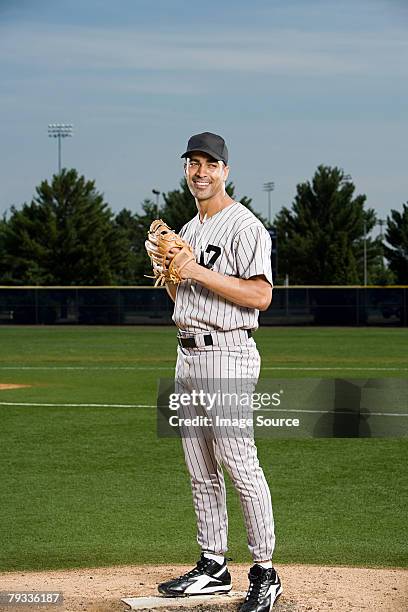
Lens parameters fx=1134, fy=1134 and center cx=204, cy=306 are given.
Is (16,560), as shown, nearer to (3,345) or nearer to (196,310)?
(196,310)

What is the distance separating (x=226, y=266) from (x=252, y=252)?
123mm

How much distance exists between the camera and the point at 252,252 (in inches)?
173

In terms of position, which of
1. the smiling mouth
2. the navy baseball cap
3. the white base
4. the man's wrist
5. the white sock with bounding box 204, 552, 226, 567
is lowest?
the white base

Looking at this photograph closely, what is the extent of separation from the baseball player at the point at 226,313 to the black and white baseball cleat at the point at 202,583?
250mm

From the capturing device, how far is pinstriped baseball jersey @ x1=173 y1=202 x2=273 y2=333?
4398 millimetres

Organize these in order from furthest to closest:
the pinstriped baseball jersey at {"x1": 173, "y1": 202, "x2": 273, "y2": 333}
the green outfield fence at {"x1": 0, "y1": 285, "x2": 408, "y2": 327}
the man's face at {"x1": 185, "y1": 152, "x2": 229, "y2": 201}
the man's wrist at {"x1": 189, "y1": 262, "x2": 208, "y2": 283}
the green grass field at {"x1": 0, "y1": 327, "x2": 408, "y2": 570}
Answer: the green outfield fence at {"x1": 0, "y1": 285, "x2": 408, "y2": 327} → the green grass field at {"x1": 0, "y1": 327, "x2": 408, "y2": 570} → the man's face at {"x1": 185, "y1": 152, "x2": 229, "y2": 201} → the pinstriped baseball jersey at {"x1": 173, "y1": 202, "x2": 273, "y2": 333} → the man's wrist at {"x1": 189, "y1": 262, "x2": 208, "y2": 283}

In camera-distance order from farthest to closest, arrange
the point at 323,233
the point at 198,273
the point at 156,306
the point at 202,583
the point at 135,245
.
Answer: the point at 135,245 < the point at 323,233 < the point at 156,306 < the point at 202,583 < the point at 198,273

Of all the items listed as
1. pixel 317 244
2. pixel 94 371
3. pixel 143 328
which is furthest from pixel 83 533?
pixel 317 244

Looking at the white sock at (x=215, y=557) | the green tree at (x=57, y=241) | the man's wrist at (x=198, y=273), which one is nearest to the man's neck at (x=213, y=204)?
the man's wrist at (x=198, y=273)

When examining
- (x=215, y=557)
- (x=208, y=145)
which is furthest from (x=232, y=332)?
(x=215, y=557)

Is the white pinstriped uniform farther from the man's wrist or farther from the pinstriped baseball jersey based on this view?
the man's wrist

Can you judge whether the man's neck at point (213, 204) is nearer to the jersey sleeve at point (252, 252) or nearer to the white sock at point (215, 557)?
the jersey sleeve at point (252, 252)

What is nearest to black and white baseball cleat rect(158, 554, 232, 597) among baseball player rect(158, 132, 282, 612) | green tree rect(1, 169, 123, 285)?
baseball player rect(158, 132, 282, 612)

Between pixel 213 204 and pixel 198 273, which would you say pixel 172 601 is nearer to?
pixel 198 273
